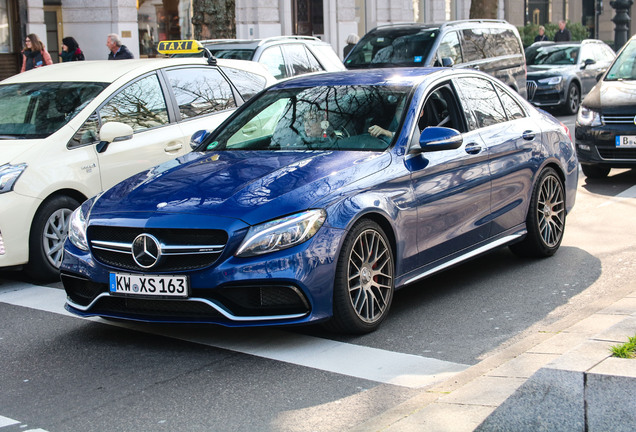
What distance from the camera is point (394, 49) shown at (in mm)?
16641

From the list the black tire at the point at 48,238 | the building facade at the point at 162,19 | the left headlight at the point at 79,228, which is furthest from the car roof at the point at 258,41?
the building facade at the point at 162,19

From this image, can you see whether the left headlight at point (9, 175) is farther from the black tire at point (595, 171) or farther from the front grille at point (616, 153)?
the black tire at point (595, 171)

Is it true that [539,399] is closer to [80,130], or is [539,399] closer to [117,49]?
[80,130]

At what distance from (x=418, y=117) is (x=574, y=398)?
3.12 meters

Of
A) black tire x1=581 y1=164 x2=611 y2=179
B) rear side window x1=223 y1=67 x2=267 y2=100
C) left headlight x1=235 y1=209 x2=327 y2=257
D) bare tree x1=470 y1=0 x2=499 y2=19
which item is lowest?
black tire x1=581 y1=164 x2=611 y2=179

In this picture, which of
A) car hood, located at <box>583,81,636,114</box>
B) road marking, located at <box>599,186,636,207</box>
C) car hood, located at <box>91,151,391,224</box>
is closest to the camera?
car hood, located at <box>91,151,391,224</box>

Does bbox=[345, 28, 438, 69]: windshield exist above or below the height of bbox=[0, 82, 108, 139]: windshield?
above

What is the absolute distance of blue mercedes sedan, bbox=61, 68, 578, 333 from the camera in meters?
5.61

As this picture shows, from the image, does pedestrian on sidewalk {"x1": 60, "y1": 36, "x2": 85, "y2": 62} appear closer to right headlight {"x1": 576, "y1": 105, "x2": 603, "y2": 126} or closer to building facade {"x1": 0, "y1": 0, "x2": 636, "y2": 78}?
building facade {"x1": 0, "y1": 0, "x2": 636, "y2": 78}

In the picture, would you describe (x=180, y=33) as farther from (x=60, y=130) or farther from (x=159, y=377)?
(x=159, y=377)

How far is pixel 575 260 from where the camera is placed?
8.11m

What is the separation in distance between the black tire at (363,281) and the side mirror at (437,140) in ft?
2.40

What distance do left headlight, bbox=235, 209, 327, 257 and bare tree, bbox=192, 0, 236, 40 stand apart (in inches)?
488

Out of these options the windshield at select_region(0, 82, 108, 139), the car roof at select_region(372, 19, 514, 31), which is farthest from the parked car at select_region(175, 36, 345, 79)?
the windshield at select_region(0, 82, 108, 139)
